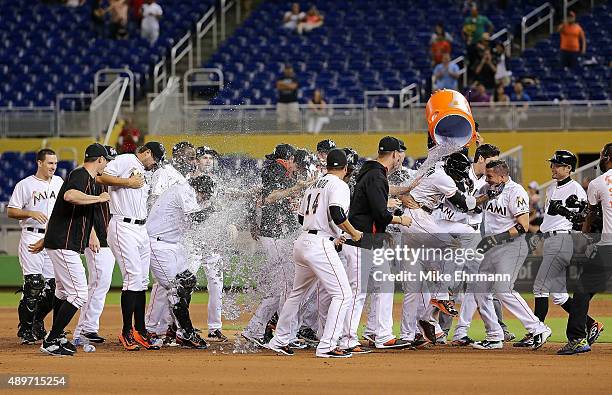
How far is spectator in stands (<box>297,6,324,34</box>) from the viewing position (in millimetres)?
28891

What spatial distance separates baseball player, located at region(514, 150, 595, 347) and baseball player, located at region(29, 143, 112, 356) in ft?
16.4

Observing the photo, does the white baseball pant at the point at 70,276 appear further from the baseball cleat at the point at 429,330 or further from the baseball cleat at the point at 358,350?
the baseball cleat at the point at 429,330

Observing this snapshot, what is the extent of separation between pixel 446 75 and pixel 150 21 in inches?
337

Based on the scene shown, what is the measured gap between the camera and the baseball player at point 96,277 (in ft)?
42.6

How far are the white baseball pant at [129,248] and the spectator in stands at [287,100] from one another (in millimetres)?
10970

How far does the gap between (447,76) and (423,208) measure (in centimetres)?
1235

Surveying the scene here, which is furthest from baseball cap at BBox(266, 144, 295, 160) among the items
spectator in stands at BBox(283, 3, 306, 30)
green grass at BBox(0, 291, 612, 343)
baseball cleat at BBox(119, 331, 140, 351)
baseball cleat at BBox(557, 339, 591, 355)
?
spectator in stands at BBox(283, 3, 306, 30)

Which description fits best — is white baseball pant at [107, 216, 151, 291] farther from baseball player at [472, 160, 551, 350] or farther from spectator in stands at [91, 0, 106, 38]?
spectator in stands at [91, 0, 106, 38]

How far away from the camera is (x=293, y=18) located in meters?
29.2

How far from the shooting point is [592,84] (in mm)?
24766

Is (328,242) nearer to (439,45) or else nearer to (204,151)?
(204,151)

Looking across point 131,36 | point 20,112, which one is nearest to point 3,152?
point 20,112

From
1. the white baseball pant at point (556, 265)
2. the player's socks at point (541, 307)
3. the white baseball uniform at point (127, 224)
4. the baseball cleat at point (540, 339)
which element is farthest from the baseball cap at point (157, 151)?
the player's socks at point (541, 307)

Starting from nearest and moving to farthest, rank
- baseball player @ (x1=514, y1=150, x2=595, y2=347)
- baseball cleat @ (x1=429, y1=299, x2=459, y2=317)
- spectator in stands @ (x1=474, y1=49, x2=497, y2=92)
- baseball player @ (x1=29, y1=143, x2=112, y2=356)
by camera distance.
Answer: baseball player @ (x1=29, y1=143, x2=112, y2=356) → baseball cleat @ (x1=429, y1=299, x2=459, y2=317) → baseball player @ (x1=514, y1=150, x2=595, y2=347) → spectator in stands @ (x1=474, y1=49, x2=497, y2=92)
